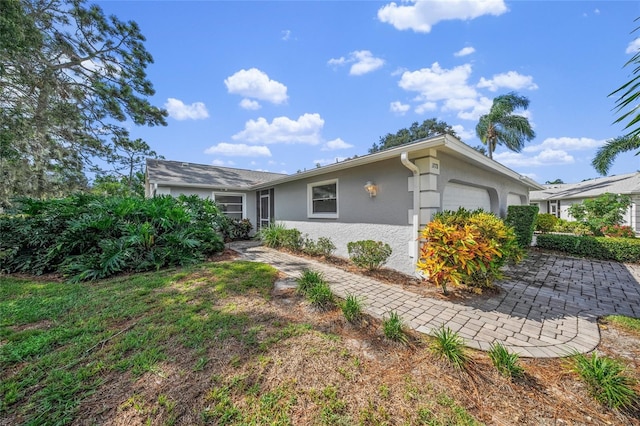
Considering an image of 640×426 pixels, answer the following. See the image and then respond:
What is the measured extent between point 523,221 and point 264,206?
34.9 feet

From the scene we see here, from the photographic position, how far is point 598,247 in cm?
812

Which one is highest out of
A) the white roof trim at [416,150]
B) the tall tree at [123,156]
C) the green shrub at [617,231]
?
the tall tree at [123,156]

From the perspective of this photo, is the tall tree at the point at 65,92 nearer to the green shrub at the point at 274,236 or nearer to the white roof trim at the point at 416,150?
the green shrub at the point at 274,236

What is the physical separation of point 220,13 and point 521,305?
9810 millimetres

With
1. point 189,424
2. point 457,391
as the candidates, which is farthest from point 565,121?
point 189,424

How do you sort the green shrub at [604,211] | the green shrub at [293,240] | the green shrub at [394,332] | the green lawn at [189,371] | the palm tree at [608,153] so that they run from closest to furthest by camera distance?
the green lawn at [189,371]
the green shrub at [394,332]
the green shrub at [293,240]
the green shrub at [604,211]
the palm tree at [608,153]

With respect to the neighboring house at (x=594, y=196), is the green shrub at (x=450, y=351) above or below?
below

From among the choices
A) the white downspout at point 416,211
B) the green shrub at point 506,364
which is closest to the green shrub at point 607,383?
the green shrub at point 506,364

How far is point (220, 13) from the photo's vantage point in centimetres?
674

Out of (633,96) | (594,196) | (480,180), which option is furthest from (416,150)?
(594,196)

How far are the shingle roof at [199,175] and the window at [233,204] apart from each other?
2.08ft

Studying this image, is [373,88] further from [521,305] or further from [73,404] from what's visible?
[73,404]

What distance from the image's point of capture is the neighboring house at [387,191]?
5.18 meters

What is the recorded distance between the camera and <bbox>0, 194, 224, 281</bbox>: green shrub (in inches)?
217
